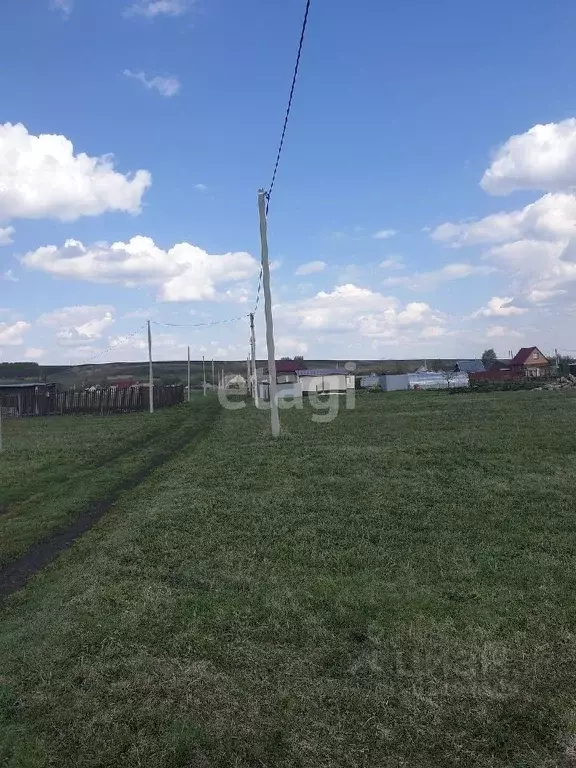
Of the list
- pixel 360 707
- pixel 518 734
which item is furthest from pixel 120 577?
pixel 518 734

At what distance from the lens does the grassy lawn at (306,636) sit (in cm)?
333

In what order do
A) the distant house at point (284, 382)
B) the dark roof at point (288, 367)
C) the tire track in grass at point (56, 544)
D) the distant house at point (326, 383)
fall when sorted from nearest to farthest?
the tire track in grass at point (56, 544)
the distant house at point (284, 382)
the distant house at point (326, 383)
the dark roof at point (288, 367)

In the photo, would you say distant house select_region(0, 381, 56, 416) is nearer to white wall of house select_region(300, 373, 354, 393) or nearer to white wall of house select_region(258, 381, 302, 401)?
white wall of house select_region(258, 381, 302, 401)

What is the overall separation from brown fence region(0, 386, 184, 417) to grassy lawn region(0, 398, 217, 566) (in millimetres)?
18160

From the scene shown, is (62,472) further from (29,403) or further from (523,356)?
(523,356)

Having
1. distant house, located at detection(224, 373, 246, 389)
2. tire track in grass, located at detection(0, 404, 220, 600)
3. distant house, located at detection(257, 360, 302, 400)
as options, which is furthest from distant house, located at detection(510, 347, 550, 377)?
tire track in grass, located at detection(0, 404, 220, 600)

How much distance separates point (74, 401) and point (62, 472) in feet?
104

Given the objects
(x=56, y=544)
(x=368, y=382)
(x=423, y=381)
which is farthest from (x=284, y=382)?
(x=56, y=544)

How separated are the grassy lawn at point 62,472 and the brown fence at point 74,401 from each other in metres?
18.2

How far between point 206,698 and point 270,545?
130 inches

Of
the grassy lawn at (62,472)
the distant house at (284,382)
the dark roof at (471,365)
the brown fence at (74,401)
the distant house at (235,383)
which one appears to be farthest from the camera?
the dark roof at (471,365)

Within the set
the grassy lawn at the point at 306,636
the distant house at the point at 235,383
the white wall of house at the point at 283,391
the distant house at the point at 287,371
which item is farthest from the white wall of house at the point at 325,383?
the grassy lawn at the point at 306,636

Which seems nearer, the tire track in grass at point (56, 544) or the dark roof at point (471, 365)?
the tire track in grass at point (56, 544)

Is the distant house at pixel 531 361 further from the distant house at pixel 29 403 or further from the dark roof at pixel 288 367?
the distant house at pixel 29 403
